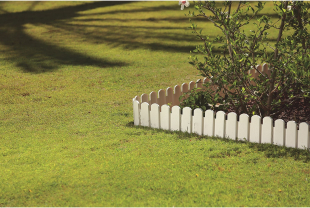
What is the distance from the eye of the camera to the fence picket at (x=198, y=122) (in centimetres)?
555

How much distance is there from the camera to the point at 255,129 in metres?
5.24

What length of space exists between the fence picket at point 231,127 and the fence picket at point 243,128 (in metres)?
0.07

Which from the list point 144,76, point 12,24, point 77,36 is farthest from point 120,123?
point 12,24

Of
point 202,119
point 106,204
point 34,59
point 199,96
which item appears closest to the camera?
point 106,204

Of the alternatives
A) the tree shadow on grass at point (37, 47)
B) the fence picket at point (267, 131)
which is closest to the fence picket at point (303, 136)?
the fence picket at point (267, 131)

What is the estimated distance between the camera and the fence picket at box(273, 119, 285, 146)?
504cm

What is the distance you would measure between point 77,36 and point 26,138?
9622 millimetres

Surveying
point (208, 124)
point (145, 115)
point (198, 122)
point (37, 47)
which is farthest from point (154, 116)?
point (37, 47)

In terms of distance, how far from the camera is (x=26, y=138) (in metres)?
5.64

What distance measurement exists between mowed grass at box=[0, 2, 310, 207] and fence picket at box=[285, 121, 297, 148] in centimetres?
13

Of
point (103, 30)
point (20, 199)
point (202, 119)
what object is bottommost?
point (20, 199)

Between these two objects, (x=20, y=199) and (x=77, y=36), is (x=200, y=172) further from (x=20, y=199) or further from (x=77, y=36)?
(x=77, y=36)

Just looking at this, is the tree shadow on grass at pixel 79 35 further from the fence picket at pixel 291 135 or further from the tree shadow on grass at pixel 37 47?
the fence picket at pixel 291 135

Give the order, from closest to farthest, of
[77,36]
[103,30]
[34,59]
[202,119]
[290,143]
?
[290,143] < [202,119] < [34,59] < [77,36] < [103,30]
